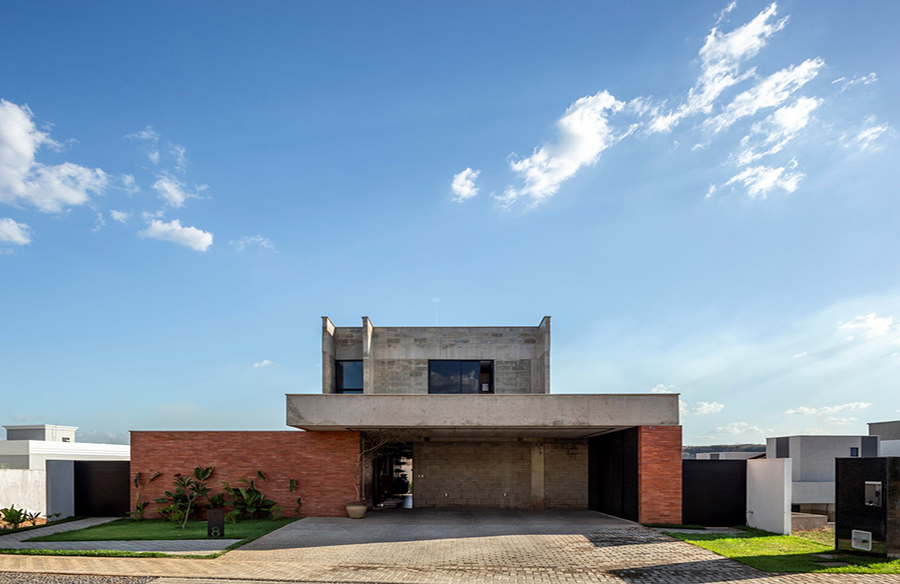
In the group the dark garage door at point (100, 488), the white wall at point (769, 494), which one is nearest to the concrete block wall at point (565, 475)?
the white wall at point (769, 494)

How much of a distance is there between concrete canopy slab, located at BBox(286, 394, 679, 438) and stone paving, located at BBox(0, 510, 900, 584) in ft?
9.34

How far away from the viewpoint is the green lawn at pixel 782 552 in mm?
12539

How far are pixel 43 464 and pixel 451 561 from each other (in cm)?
3749

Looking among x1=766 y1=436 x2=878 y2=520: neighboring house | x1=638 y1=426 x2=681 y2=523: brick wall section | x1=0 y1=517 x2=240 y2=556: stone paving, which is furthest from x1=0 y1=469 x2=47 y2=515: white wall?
x1=766 y1=436 x2=878 y2=520: neighboring house

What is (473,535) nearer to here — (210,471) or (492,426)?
(492,426)

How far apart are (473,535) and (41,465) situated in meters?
35.6

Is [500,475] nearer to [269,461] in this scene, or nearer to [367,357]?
[367,357]

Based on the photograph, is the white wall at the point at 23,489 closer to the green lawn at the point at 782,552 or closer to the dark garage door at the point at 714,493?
the dark garage door at the point at 714,493

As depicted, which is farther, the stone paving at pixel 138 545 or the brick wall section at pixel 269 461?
the brick wall section at pixel 269 461

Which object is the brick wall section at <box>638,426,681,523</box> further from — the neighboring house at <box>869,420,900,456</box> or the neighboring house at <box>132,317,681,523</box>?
the neighboring house at <box>869,420,900,456</box>

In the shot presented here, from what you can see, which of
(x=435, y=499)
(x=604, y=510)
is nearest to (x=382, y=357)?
(x=435, y=499)

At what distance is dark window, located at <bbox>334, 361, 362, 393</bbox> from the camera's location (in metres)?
26.7

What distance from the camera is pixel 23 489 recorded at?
2811 cm

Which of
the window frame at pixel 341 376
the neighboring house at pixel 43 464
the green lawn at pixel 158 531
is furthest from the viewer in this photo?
the window frame at pixel 341 376
